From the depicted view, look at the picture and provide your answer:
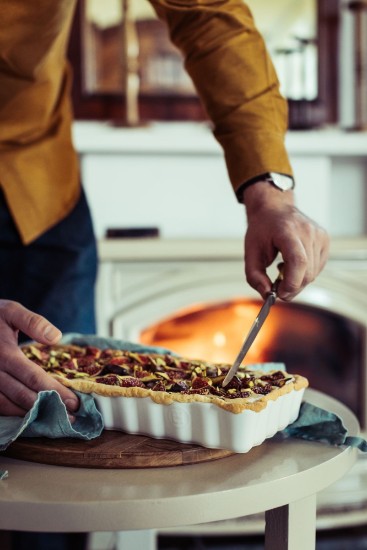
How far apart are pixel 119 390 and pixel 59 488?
0.41ft

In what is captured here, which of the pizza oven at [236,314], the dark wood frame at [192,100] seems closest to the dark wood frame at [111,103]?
the dark wood frame at [192,100]

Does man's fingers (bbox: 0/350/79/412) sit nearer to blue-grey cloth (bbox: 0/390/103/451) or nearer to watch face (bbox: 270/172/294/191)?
blue-grey cloth (bbox: 0/390/103/451)

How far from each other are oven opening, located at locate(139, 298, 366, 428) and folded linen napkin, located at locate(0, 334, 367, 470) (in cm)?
129

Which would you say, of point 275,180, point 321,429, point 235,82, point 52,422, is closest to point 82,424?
point 52,422

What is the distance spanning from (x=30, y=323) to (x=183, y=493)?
239 millimetres

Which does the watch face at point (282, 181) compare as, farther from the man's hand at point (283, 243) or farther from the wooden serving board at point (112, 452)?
the wooden serving board at point (112, 452)

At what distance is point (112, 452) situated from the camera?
83 centimetres

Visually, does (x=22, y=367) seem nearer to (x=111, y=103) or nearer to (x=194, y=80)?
(x=194, y=80)

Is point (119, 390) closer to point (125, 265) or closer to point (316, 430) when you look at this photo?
point (316, 430)

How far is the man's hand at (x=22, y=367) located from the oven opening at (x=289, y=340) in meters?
1.34

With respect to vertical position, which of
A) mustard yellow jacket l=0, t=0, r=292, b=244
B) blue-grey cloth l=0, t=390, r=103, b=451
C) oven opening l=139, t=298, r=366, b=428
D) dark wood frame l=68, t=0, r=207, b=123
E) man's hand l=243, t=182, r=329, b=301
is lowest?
oven opening l=139, t=298, r=366, b=428

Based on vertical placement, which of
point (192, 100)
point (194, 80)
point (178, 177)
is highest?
point (194, 80)

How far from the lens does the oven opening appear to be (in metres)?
2.25

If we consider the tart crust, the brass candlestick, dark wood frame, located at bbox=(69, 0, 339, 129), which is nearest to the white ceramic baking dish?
the tart crust
